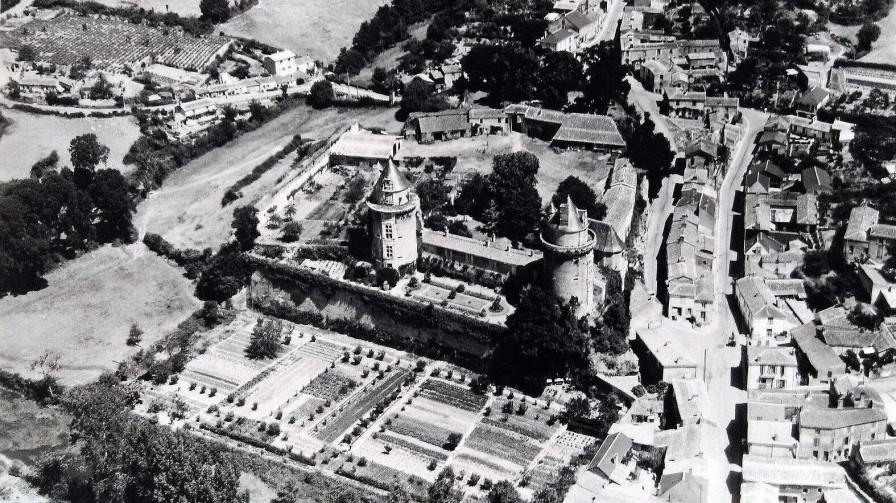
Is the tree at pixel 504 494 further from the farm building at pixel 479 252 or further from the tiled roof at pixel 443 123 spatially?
the tiled roof at pixel 443 123

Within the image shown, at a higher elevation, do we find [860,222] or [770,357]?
[860,222]

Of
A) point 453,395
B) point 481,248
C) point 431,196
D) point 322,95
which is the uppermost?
point 322,95

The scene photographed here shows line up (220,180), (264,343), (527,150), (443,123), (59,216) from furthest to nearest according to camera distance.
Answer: (220,180)
(443,123)
(527,150)
(59,216)
(264,343)

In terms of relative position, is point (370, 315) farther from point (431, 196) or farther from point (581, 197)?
point (581, 197)

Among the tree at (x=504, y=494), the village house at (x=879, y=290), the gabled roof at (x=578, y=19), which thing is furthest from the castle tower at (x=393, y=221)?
the gabled roof at (x=578, y=19)

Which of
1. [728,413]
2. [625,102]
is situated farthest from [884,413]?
[625,102]

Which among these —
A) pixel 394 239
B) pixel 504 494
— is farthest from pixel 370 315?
pixel 504 494

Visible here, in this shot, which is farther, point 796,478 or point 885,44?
point 885,44
